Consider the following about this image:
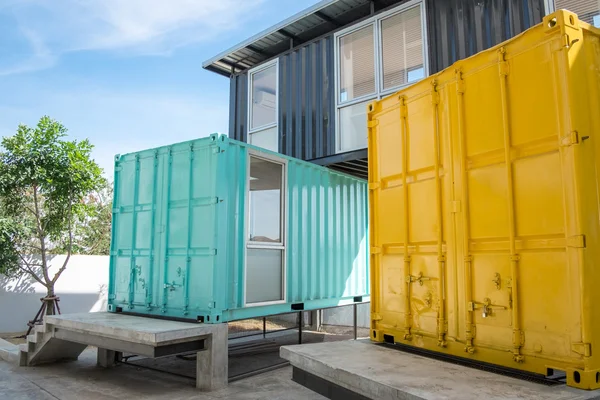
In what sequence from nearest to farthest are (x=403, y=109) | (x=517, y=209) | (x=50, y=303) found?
(x=517, y=209) < (x=403, y=109) < (x=50, y=303)

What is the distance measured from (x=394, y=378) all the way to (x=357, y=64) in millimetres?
6997

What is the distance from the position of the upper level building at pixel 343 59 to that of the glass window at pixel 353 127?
2 cm

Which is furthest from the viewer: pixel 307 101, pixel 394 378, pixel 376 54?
pixel 307 101

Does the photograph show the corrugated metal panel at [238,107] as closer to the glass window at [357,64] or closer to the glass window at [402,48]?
the glass window at [357,64]

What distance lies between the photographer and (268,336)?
35.0ft

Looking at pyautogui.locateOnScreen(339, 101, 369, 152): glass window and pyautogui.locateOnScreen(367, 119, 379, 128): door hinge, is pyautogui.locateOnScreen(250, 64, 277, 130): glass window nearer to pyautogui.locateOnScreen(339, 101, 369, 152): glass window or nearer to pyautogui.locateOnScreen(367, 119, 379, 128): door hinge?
pyautogui.locateOnScreen(339, 101, 369, 152): glass window

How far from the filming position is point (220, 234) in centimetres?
624

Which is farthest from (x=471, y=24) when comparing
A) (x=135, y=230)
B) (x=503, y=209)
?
(x=135, y=230)

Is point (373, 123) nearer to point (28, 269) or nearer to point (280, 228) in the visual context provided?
point (280, 228)

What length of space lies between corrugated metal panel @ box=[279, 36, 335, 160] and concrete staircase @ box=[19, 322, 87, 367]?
565 cm

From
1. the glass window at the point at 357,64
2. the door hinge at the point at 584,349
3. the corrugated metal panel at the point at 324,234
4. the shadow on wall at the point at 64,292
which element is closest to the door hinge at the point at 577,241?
the door hinge at the point at 584,349

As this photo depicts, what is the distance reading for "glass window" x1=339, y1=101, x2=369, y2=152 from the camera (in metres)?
8.55

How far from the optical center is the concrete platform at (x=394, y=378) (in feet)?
9.27

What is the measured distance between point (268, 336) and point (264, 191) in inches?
195
